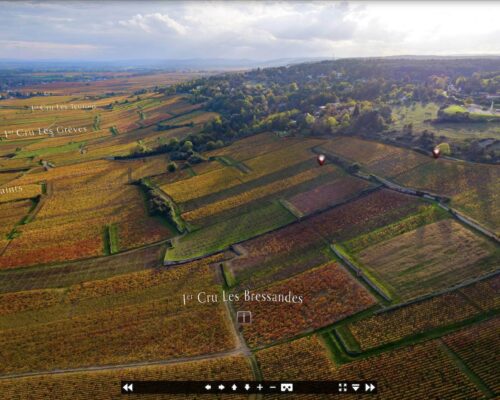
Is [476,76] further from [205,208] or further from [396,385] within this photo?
[396,385]

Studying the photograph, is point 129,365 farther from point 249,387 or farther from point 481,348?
point 481,348

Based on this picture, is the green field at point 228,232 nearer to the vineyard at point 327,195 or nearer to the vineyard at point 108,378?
the vineyard at point 327,195

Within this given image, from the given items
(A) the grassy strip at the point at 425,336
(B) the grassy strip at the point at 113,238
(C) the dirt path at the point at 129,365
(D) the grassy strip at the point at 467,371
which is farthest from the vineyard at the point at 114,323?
(D) the grassy strip at the point at 467,371

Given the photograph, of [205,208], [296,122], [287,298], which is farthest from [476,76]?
[287,298]

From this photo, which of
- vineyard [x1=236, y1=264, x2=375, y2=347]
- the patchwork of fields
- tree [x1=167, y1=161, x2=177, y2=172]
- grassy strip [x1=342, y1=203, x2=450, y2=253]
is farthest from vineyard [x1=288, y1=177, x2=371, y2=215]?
tree [x1=167, y1=161, x2=177, y2=172]

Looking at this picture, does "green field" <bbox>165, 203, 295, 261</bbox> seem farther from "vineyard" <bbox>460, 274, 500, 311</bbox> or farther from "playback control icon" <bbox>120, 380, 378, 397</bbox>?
"vineyard" <bbox>460, 274, 500, 311</bbox>

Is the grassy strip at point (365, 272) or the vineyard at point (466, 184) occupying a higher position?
the vineyard at point (466, 184)
